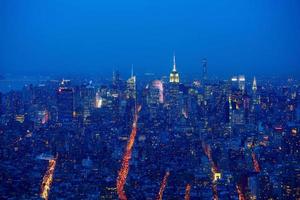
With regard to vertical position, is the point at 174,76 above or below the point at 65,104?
above

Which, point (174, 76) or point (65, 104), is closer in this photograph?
Answer: point (65, 104)

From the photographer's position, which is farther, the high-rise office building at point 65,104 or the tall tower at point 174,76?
the tall tower at point 174,76

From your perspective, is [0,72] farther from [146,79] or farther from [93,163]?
[146,79]

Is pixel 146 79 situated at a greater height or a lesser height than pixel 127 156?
greater

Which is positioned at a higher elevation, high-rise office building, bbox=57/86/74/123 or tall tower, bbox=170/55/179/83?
tall tower, bbox=170/55/179/83

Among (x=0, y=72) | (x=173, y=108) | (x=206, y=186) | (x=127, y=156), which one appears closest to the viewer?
(x=206, y=186)

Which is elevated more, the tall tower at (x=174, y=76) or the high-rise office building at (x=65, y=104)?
the tall tower at (x=174, y=76)

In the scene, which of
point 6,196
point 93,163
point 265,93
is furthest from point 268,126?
point 6,196

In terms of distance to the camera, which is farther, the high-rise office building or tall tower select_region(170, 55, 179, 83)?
tall tower select_region(170, 55, 179, 83)

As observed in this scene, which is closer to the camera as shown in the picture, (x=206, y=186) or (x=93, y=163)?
(x=206, y=186)

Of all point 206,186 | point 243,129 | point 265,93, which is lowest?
point 206,186

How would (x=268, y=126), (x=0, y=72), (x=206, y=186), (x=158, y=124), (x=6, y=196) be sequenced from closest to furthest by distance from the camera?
(x=6, y=196) → (x=206, y=186) → (x=0, y=72) → (x=268, y=126) → (x=158, y=124)
